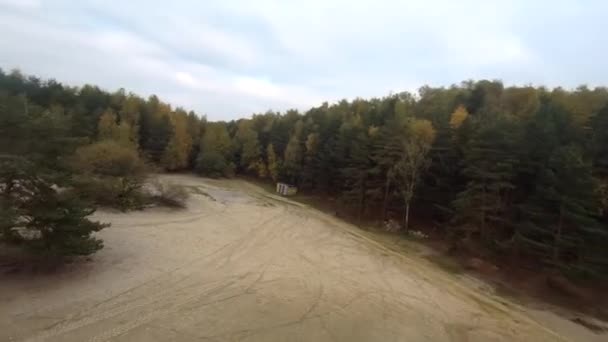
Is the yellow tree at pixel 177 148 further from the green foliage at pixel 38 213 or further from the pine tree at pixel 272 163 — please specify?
the green foliage at pixel 38 213

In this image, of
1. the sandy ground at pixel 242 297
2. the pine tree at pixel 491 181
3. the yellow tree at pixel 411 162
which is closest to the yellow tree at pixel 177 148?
the sandy ground at pixel 242 297

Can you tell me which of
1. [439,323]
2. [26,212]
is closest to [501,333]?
[439,323]

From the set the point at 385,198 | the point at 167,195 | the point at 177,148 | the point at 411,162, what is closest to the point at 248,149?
the point at 177,148

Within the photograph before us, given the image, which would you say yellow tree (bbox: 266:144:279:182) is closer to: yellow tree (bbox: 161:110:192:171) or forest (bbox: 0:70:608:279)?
forest (bbox: 0:70:608:279)

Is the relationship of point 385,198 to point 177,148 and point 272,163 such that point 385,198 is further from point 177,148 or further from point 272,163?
point 177,148

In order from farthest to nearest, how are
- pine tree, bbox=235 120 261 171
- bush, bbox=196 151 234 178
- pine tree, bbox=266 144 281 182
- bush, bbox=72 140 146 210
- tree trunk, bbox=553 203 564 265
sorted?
pine tree, bbox=235 120 261 171, bush, bbox=196 151 234 178, pine tree, bbox=266 144 281 182, bush, bbox=72 140 146 210, tree trunk, bbox=553 203 564 265

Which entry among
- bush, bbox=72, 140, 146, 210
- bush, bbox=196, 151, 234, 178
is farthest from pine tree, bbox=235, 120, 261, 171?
bush, bbox=72, 140, 146, 210

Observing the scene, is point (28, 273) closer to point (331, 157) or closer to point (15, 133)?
point (15, 133)
